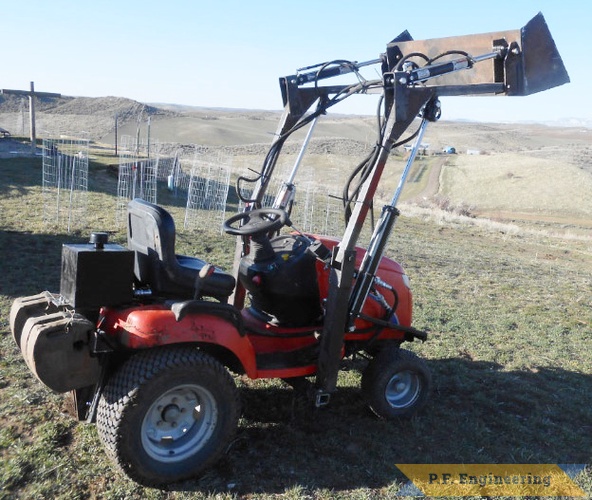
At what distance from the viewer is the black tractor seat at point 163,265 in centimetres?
351

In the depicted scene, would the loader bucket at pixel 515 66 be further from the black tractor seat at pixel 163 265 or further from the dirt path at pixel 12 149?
the dirt path at pixel 12 149

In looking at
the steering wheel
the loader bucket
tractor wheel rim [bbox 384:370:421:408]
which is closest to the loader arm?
the loader bucket

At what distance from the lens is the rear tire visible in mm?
4340

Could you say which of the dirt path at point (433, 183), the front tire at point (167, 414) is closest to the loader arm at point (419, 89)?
the front tire at point (167, 414)

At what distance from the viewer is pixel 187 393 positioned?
3492 millimetres

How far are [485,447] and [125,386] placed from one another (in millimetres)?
2579

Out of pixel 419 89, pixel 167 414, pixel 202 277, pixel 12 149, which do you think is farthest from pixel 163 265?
pixel 12 149

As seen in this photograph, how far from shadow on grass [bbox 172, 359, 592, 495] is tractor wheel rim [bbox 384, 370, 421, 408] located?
0.16 metres

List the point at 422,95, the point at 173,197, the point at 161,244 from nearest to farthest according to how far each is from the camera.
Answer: the point at 161,244 < the point at 422,95 < the point at 173,197

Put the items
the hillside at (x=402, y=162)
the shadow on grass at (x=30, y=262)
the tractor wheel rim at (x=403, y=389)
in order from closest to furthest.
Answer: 1. the tractor wheel rim at (x=403, y=389)
2. the shadow on grass at (x=30, y=262)
3. the hillside at (x=402, y=162)

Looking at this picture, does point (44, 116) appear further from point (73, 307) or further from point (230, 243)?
point (73, 307)

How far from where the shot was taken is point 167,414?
11.3ft

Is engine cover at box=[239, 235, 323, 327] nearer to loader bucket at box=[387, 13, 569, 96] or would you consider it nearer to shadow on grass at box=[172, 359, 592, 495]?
shadow on grass at box=[172, 359, 592, 495]

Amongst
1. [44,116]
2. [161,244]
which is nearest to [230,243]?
[161,244]
